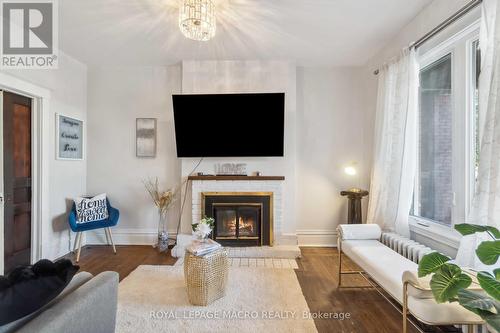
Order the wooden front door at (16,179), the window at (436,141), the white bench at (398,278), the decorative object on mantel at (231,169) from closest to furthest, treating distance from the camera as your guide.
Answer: the white bench at (398,278), the window at (436,141), the wooden front door at (16,179), the decorative object on mantel at (231,169)

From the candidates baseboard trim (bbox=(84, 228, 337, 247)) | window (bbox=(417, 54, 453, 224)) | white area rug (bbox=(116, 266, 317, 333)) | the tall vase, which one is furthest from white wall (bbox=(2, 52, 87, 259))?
window (bbox=(417, 54, 453, 224))

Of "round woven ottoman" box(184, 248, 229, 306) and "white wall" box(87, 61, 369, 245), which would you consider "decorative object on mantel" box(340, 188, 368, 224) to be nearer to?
"white wall" box(87, 61, 369, 245)

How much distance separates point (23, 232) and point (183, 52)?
299 centimetres

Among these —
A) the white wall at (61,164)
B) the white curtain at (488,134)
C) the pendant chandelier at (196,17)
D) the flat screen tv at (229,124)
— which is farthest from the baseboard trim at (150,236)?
the pendant chandelier at (196,17)

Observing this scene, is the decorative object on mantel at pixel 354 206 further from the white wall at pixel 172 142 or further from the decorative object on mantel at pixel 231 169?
the decorative object on mantel at pixel 231 169

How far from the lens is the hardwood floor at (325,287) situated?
7.16 feet

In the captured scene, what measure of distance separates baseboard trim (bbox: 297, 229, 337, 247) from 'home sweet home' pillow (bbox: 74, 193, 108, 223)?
9.54ft

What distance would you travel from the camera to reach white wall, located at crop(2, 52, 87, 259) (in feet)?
11.3

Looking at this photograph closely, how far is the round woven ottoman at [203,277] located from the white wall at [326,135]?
2145mm

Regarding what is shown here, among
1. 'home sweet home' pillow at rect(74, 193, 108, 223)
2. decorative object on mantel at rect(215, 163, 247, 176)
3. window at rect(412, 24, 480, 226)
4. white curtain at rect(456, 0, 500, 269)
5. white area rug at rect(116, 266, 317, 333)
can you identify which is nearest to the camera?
white curtain at rect(456, 0, 500, 269)

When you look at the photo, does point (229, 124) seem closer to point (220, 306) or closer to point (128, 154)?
point (128, 154)

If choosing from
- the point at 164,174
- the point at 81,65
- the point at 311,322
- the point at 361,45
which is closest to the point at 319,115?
the point at 361,45

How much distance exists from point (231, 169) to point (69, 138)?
2336 mm

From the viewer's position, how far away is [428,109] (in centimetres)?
282
